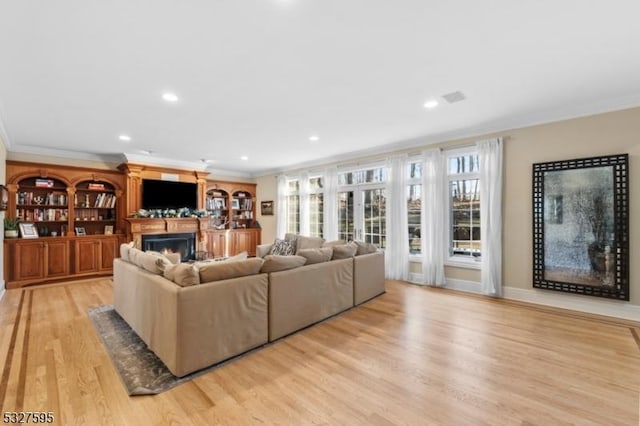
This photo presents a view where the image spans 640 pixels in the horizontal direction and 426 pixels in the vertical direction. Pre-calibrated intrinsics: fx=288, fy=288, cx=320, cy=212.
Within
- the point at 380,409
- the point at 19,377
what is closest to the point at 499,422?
the point at 380,409

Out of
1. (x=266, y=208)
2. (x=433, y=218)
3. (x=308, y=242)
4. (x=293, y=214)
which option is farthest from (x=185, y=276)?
(x=266, y=208)

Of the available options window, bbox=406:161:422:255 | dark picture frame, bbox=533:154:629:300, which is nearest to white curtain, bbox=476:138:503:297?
dark picture frame, bbox=533:154:629:300

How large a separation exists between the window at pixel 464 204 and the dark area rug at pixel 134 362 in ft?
14.3

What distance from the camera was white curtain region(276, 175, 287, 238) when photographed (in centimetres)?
828

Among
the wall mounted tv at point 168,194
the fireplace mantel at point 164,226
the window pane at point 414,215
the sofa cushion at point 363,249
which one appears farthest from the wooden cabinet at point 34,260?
the window pane at point 414,215

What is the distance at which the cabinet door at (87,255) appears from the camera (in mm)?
5922

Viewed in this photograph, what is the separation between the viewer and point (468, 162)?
5.01 m

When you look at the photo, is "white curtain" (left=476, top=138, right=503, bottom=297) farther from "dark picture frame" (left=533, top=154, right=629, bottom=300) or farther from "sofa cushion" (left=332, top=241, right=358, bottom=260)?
"sofa cushion" (left=332, top=241, right=358, bottom=260)

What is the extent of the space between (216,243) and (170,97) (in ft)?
17.3

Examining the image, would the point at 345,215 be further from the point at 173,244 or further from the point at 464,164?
the point at 173,244

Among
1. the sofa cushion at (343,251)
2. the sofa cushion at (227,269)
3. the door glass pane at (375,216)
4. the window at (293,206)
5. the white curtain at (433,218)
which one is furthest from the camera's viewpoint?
the window at (293,206)

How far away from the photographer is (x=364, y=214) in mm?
6473

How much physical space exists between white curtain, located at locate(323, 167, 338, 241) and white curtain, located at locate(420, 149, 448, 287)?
2180 mm

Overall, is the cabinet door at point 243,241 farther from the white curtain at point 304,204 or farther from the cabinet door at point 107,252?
the cabinet door at point 107,252
